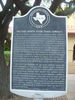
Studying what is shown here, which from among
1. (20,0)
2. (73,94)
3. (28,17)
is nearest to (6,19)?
(20,0)

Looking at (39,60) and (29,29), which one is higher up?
(29,29)

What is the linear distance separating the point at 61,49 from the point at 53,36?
279 mm

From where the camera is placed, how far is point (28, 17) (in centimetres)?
559

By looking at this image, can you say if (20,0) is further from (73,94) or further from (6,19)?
(73,94)

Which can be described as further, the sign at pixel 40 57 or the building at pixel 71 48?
the building at pixel 71 48

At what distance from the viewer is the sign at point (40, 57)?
17.6ft

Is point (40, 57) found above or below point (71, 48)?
below

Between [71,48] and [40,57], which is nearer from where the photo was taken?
[40,57]

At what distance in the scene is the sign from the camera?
5379 mm

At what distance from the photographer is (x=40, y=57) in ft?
17.8

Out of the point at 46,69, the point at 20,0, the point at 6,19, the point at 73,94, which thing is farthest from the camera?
the point at 73,94

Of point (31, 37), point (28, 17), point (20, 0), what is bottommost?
point (31, 37)

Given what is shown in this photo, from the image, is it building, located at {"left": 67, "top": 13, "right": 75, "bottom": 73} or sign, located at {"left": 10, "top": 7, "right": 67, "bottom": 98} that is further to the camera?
building, located at {"left": 67, "top": 13, "right": 75, "bottom": 73}

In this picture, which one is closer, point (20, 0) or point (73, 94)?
point (20, 0)
